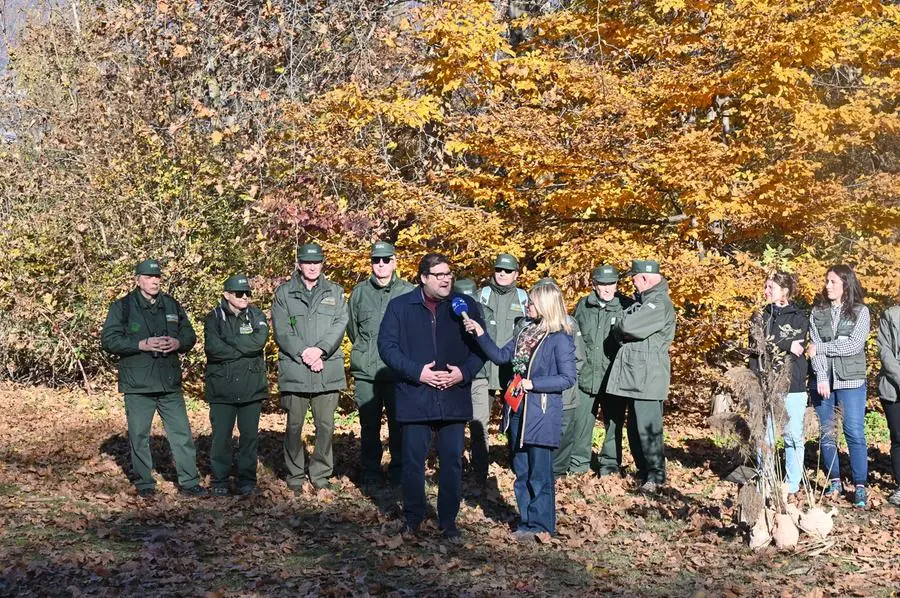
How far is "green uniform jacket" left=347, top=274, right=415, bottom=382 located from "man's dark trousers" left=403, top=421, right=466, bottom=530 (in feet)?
5.86

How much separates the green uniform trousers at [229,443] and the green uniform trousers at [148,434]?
21 cm

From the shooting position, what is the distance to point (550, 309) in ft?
21.9

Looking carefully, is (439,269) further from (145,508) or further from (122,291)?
(122,291)

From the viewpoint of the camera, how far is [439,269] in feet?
21.6

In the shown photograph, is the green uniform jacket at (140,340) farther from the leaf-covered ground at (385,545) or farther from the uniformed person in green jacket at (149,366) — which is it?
the leaf-covered ground at (385,545)

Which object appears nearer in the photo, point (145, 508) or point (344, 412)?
point (145, 508)

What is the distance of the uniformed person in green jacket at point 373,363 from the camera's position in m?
8.41

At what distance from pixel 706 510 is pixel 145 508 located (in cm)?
447

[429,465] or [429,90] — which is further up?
[429,90]

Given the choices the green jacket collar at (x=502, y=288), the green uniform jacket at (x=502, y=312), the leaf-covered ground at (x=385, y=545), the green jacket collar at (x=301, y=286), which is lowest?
the leaf-covered ground at (x=385, y=545)

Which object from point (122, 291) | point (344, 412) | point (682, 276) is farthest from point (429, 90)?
point (122, 291)

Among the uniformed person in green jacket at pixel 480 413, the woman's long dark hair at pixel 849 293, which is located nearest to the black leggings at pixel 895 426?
the woman's long dark hair at pixel 849 293

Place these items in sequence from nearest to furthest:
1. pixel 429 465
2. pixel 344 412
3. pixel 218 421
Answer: pixel 218 421 → pixel 429 465 → pixel 344 412

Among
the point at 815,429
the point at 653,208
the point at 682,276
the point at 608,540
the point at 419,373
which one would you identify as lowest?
the point at 608,540
